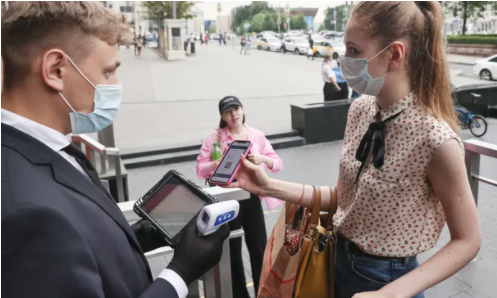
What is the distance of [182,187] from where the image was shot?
68.3 inches

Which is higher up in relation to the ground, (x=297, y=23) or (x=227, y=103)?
(x=297, y=23)

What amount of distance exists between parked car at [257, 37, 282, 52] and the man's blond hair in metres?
39.8

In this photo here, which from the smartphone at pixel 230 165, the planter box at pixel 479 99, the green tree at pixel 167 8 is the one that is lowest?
the planter box at pixel 479 99

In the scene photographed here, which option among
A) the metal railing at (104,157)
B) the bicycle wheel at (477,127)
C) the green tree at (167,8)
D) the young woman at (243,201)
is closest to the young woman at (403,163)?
the young woman at (243,201)

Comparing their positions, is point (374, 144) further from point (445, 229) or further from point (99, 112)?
point (445, 229)

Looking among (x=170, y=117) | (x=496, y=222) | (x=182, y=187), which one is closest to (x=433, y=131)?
(x=182, y=187)

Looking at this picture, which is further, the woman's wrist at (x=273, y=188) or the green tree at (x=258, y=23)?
the green tree at (x=258, y=23)

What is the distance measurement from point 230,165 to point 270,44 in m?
40.6

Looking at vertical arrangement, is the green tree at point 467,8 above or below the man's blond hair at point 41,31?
above

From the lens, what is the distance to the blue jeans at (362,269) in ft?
5.61

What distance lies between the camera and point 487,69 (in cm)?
1950

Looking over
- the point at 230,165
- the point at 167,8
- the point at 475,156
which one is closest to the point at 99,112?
the point at 230,165

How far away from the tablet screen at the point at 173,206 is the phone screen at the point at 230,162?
0.38m

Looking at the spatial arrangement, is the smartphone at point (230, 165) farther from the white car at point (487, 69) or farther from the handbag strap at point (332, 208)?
the white car at point (487, 69)
